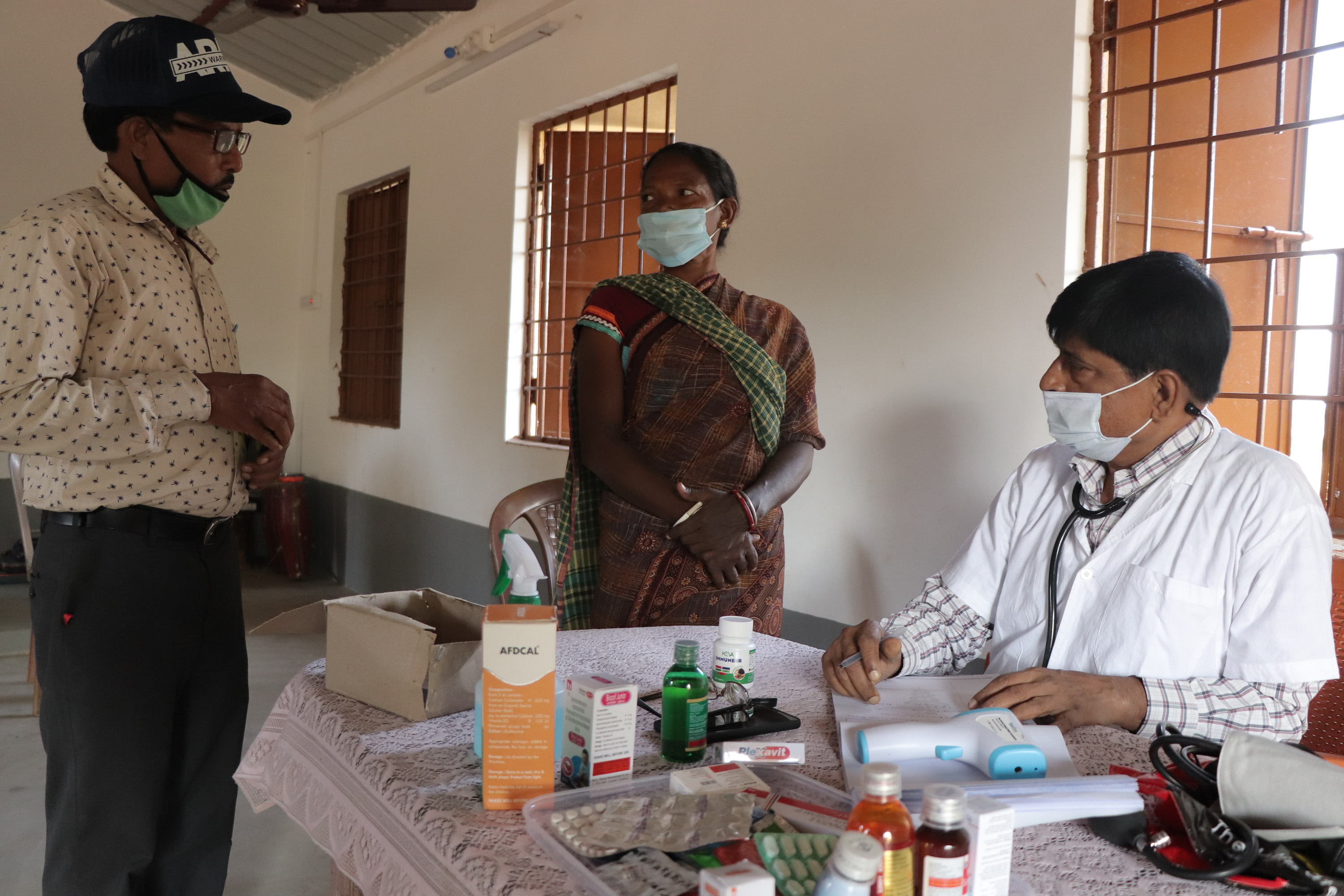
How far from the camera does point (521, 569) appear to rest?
1.11 meters

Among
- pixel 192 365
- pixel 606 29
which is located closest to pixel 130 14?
pixel 606 29

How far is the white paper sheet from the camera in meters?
1.01

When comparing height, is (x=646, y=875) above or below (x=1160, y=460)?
below

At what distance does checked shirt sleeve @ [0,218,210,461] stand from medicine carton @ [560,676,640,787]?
990mm

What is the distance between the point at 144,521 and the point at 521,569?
3.01 ft

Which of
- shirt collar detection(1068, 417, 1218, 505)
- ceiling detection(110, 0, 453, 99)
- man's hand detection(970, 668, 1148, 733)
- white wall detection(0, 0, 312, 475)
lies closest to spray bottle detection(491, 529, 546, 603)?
man's hand detection(970, 668, 1148, 733)

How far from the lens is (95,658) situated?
1607mm

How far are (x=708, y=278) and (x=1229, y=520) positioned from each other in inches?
45.5

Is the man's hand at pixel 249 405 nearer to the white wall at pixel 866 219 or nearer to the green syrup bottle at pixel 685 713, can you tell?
the green syrup bottle at pixel 685 713

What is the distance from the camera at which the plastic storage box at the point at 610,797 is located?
2.68 ft

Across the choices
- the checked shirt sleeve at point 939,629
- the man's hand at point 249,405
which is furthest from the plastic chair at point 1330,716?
the man's hand at point 249,405

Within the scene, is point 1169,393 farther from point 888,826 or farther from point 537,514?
point 537,514

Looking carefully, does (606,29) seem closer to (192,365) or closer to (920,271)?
(920,271)

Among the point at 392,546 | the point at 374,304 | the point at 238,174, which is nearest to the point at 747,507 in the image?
the point at 392,546
